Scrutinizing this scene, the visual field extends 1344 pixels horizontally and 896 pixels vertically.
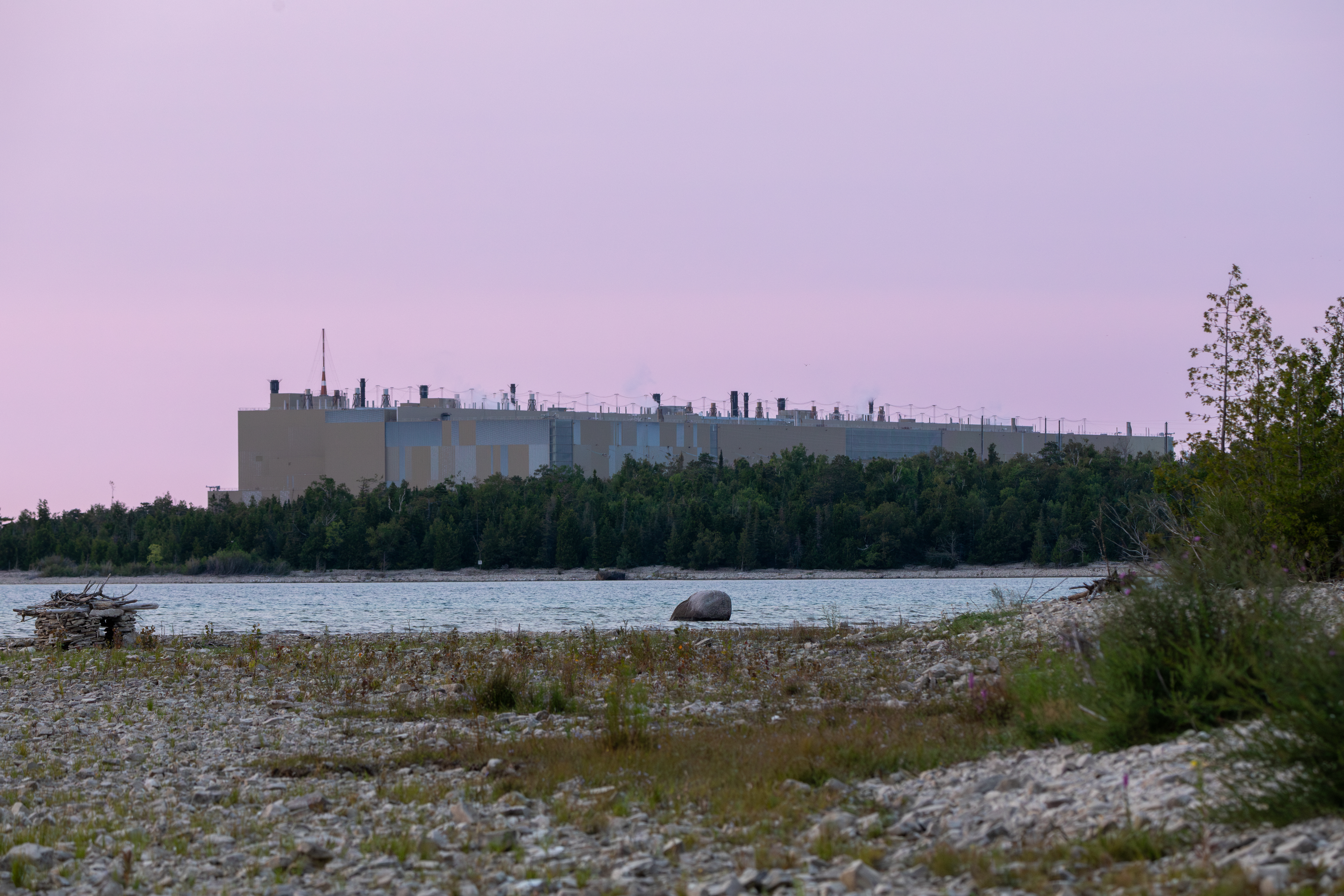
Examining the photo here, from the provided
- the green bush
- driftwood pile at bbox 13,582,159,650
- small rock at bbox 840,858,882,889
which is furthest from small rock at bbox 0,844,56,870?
driftwood pile at bbox 13,582,159,650

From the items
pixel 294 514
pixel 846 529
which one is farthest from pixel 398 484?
pixel 846 529

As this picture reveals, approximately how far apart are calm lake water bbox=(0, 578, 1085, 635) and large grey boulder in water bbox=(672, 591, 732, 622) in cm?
63

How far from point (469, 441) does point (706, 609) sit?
8335 cm

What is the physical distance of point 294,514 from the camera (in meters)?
116

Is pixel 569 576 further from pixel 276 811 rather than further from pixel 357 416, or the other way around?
pixel 276 811

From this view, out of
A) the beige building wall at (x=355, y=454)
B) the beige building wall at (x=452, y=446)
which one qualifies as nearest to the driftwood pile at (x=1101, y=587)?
the beige building wall at (x=452, y=446)

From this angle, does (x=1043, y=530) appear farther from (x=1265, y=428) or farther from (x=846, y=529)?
(x=1265, y=428)

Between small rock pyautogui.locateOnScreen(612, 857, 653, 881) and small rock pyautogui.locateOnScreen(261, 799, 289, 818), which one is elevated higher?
small rock pyautogui.locateOnScreen(612, 857, 653, 881)

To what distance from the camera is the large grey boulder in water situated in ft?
142

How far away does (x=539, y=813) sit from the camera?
10.0 meters

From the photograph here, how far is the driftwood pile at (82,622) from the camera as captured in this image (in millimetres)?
28125

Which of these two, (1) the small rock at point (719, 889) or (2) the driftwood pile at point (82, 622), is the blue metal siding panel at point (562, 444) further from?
Answer: (1) the small rock at point (719, 889)

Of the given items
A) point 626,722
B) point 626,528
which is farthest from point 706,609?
point 626,528

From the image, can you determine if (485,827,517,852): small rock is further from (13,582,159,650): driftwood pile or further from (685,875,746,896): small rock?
(13,582,159,650): driftwood pile
